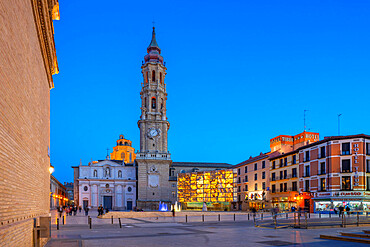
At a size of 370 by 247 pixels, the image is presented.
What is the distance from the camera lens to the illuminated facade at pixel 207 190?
74062mm

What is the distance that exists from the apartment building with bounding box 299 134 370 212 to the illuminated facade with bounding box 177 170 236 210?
24.0 meters

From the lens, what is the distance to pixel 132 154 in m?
140

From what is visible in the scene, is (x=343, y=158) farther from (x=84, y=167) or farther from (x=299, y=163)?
(x=84, y=167)

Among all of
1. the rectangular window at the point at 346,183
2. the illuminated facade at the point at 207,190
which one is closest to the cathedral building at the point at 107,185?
the illuminated facade at the point at 207,190

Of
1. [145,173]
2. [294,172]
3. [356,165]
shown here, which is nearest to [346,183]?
[356,165]

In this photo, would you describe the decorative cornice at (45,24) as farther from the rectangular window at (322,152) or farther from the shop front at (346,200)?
the rectangular window at (322,152)

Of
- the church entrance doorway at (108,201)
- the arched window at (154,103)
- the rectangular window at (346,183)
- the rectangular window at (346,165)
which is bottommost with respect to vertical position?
the church entrance doorway at (108,201)

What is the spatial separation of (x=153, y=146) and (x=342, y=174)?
52202 millimetres

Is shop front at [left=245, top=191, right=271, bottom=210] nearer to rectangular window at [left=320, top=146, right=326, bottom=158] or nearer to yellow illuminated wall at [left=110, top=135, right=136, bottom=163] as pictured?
rectangular window at [left=320, top=146, right=326, bottom=158]

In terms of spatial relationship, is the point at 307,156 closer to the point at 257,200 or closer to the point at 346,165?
the point at 346,165

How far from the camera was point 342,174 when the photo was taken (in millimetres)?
47938

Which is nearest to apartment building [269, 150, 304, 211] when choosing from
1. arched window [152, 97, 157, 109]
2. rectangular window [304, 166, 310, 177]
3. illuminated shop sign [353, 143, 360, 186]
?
rectangular window [304, 166, 310, 177]

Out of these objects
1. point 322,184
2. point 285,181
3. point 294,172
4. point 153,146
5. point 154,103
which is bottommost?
point 285,181

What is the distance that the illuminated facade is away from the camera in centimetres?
7406
